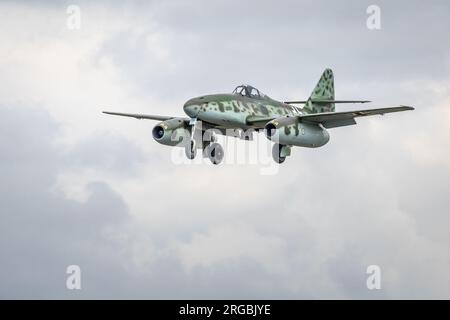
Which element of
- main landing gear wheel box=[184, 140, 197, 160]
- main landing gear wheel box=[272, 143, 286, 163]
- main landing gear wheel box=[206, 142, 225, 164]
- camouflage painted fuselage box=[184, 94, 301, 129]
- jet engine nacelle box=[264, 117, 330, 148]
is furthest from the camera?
main landing gear wheel box=[206, 142, 225, 164]

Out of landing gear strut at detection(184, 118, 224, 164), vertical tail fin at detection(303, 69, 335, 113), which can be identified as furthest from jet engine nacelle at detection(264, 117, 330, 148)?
vertical tail fin at detection(303, 69, 335, 113)

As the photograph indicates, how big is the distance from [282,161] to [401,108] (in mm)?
9256

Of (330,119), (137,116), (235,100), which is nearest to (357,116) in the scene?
(330,119)

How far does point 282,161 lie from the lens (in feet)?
247

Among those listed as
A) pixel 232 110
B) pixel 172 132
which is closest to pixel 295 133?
pixel 232 110

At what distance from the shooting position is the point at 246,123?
7331 centimetres

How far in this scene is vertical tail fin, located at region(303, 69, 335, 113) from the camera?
80.1m

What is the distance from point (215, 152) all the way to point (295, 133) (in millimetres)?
5900

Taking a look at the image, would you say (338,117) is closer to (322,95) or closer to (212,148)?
(322,95)

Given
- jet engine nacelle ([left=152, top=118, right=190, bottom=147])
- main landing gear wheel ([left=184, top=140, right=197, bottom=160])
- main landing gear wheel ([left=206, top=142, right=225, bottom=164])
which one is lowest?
main landing gear wheel ([left=184, top=140, right=197, bottom=160])

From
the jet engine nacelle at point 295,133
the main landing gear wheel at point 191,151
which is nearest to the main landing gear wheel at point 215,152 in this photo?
the main landing gear wheel at point 191,151

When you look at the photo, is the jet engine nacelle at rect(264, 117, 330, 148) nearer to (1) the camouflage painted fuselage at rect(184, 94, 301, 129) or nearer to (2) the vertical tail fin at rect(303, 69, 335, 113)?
(1) the camouflage painted fuselage at rect(184, 94, 301, 129)

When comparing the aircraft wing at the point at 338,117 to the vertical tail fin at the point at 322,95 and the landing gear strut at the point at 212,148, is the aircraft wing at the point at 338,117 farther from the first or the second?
the landing gear strut at the point at 212,148

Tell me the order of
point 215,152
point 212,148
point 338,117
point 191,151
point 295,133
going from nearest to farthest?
1. point 295,133
2. point 191,151
3. point 338,117
4. point 212,148
5. point 215,152
